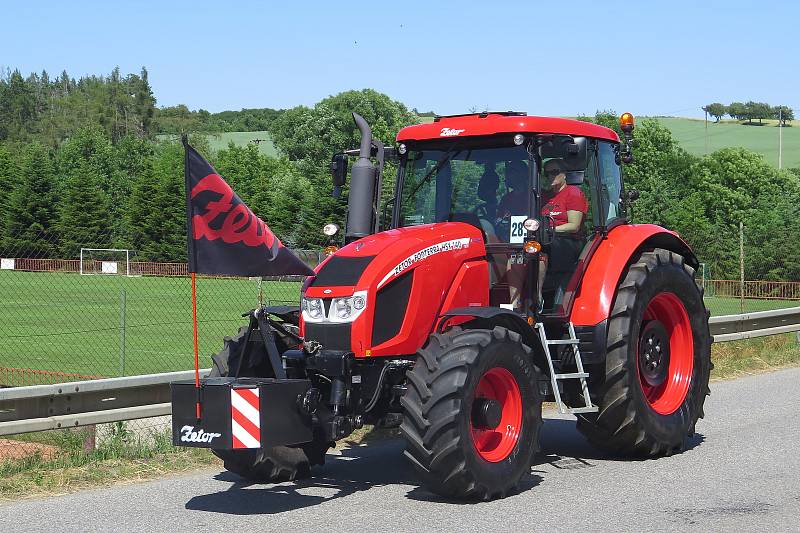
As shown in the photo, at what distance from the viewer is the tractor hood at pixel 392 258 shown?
7.73 meters

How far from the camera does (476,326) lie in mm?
8125

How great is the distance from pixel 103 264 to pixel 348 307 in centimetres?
4645

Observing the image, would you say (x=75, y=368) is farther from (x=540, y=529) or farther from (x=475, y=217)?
(x=540, y=529)

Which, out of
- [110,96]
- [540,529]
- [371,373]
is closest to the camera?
[540,529]

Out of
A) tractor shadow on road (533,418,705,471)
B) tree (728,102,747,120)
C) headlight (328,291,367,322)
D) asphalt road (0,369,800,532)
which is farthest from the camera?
tree (728,102,747,120)

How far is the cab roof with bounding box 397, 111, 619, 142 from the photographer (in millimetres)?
8789

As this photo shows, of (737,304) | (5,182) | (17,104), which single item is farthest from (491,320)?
(17,104)

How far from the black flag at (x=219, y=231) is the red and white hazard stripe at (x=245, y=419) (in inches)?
31.7

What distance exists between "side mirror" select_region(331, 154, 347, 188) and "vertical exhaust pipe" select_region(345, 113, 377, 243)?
4.1 inches

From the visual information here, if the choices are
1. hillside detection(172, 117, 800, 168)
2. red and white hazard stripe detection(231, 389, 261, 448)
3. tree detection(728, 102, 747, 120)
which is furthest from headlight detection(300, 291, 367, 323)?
tree detection(728, 102, 747, 120)

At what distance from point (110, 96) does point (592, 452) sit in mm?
117823

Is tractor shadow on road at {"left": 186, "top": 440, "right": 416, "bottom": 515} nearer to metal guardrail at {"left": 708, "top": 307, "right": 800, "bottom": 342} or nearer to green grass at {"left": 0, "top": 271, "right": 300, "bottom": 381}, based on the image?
metal guardrail at {"left": 708, "top": 307, "right": 800, "bottom": 342}

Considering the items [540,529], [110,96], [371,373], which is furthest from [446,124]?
[110,96]

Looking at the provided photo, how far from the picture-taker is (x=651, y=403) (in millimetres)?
9758
